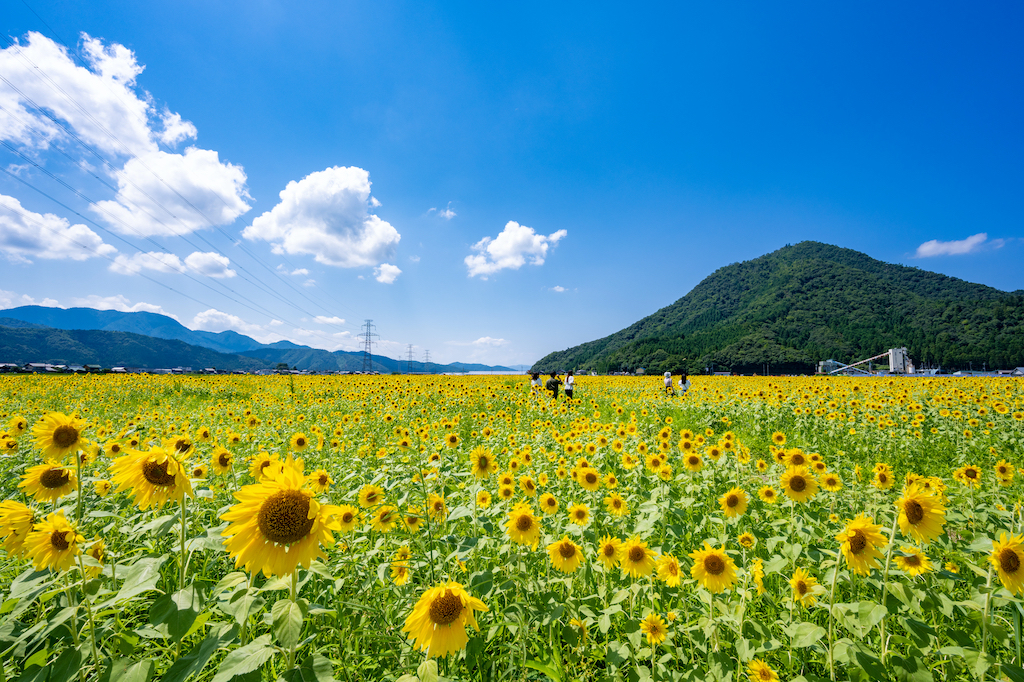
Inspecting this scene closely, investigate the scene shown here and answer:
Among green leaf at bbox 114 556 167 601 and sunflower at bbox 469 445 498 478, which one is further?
sunflower at bbox 469 445 498 478

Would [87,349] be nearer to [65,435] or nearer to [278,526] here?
[65,435]

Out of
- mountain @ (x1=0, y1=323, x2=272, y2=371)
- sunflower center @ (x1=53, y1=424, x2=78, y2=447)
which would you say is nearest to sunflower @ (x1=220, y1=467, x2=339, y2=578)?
sunflower center @ (x1=53, y1=424, x2=78, y2=447)

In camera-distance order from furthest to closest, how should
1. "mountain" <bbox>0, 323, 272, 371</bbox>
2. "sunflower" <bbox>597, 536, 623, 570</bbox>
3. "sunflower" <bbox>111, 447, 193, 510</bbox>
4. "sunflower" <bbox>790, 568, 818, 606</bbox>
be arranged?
"mountain" <bbox>0, 323, 272, 371</bbox>
"sunflower" <bbox>597, 536, 623, 570</bbox>
"sunflower" <bbox>790, 568, 818, 606</bbox>
"sunflower" <bbox>111, 447, 193, 510</bbox>

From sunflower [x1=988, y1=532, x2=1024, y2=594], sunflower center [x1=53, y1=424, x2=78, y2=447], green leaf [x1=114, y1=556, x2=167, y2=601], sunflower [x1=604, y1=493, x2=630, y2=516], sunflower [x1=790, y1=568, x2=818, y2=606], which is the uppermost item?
sunflower center [x1=53, y1=424, x2=78, y2=447]

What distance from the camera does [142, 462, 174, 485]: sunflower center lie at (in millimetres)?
1654

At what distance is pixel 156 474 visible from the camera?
65.2 inches

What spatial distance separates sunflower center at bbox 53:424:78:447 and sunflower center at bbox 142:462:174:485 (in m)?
0.98

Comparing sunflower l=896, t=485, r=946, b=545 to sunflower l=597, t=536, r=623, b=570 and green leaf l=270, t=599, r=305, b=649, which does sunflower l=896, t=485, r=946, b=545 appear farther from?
green leaf l=270, t=599, r=305, b=649

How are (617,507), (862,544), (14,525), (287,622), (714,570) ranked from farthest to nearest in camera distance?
(617,507)
(714,570)
(862,544)
(14,525)
(287,622)

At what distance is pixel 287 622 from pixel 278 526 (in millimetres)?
296

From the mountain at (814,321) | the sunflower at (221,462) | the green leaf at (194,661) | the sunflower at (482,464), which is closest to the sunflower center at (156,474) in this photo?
the green leaf at (194,661)

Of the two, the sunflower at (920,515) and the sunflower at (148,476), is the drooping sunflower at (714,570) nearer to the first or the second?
the sunflower at (920,515)

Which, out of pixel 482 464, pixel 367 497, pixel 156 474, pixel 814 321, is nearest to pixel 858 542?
pixel 482 464

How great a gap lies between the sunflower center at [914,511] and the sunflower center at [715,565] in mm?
994
